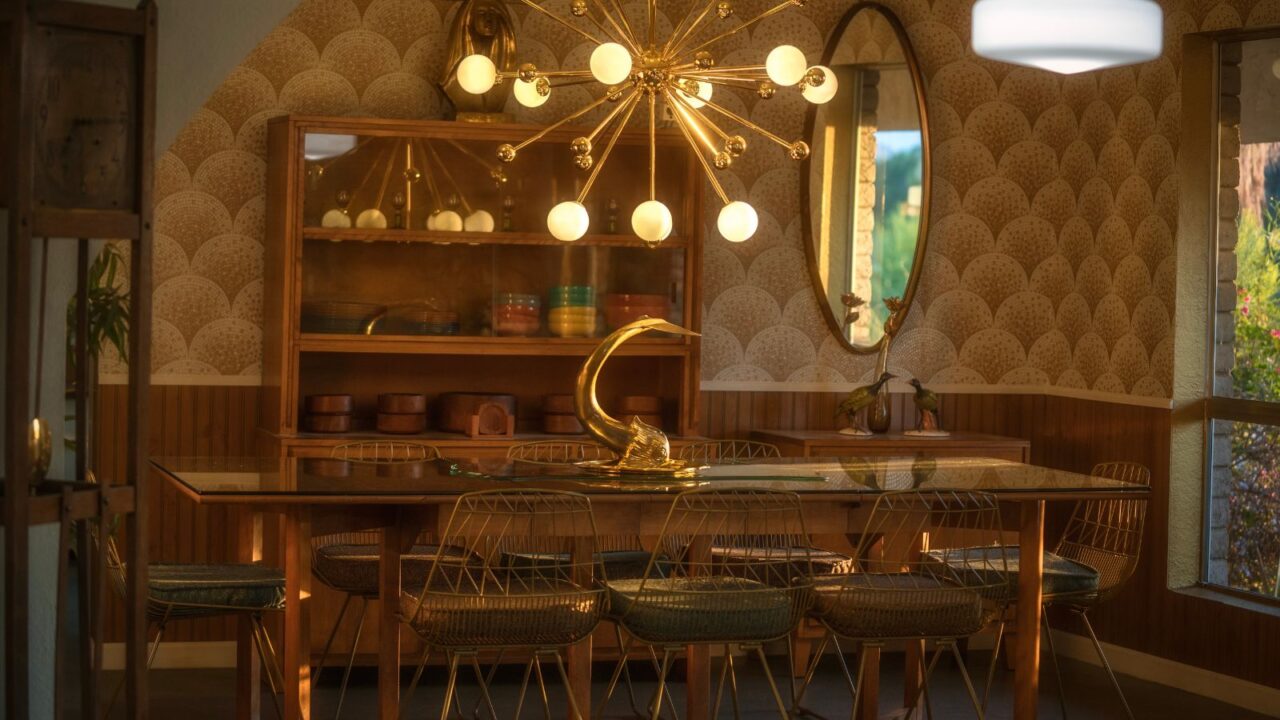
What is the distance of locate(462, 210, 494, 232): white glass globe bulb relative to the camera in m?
5.71

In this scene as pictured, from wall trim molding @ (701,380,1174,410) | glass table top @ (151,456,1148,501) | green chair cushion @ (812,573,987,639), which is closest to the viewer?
glass table top @ (151,456,1148,501)

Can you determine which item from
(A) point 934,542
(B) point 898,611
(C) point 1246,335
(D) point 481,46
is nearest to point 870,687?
(A) point 934,542

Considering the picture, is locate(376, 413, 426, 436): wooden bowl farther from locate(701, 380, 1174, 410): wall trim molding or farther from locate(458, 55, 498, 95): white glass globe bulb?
locate(458, 55, 498, 95): white glass globe bulb

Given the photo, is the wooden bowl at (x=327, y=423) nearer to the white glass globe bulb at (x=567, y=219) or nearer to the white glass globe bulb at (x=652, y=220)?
the white glass globe bulb at (x=567, y=219)

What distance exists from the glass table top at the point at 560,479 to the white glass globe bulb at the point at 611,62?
109 centimetres

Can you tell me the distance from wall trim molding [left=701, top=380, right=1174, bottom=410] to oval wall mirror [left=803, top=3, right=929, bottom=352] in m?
0.21

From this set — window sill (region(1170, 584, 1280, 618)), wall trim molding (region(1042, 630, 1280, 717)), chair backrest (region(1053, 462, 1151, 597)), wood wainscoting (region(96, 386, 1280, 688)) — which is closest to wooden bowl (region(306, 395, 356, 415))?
wood wainscoting (region(96, 386, 1280, 688))

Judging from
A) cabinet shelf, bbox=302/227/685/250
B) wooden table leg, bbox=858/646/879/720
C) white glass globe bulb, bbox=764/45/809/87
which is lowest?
wooden table leg, bbox=858/646/879/720

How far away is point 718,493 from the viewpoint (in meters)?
4.02

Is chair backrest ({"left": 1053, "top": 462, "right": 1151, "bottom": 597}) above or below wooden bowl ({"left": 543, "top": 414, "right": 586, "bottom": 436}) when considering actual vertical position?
below

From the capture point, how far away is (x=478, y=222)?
5719 millimetres

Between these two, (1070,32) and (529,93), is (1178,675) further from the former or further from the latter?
(529,93)

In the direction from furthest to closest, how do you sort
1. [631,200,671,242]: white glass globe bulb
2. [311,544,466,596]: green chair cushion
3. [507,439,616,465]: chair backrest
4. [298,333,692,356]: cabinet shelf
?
[298,333,692,356]: cabinet shelf → [507,439,616,465]: chair backrest → [311,544,466,596]: green chair cushion → [631,200,671,242]: white glass globe bulb

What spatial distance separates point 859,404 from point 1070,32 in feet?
5.61
